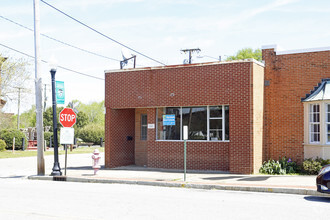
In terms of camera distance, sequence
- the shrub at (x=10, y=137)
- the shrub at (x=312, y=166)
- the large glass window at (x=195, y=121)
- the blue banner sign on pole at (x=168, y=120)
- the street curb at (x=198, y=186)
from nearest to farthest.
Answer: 1. the street curb at (x=198, y=186)
2. the shrub at (x=312, y=166)
3. the large glass window at (x=195, y=121)
4. the blue banner sign on pole at (x=168, y=120)
5. the shrub at (x=10, y=137)

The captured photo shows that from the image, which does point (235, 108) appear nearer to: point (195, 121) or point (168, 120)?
point (195, 121)

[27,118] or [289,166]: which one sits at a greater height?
[27,118]

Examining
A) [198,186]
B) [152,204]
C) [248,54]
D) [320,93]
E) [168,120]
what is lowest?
[198,186]

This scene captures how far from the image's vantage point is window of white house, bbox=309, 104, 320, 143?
57.1 feet

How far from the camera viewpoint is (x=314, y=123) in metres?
17.4

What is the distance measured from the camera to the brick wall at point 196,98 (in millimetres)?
17109

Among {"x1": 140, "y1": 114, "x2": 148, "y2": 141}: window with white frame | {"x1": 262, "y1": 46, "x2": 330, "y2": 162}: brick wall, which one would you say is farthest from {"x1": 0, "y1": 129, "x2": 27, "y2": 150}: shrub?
{"x1": 262, "y1": 46, "x2": 330, "y2": 162}: brick wall

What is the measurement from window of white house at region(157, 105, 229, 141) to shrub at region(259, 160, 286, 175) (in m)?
1.90

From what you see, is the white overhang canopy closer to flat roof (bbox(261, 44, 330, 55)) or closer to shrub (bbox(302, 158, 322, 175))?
flat roof (bbox(261, 44, 330, 55))

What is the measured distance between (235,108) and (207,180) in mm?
3726

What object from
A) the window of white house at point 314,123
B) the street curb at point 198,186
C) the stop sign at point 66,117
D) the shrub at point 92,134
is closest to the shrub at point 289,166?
the window of white house at point 314,123

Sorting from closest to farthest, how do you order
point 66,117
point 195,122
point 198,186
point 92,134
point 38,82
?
point 198,186
point 38,82
point 66,117
point 195,122
point 92,134

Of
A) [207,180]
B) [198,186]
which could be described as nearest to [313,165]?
[207,180]

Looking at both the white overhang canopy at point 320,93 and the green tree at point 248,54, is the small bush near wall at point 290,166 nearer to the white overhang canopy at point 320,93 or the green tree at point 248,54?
the white overhang canopy at point 320,93
